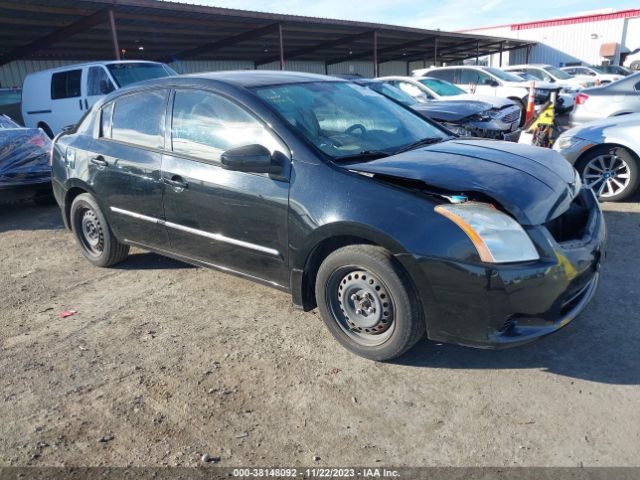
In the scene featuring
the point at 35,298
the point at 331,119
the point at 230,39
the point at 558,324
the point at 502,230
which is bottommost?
the point at 35,298

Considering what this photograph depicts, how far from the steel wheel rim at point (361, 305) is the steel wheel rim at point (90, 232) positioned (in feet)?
8.59

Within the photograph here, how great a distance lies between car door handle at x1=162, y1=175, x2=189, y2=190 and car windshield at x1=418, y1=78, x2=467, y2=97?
10.1m

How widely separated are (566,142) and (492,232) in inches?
160

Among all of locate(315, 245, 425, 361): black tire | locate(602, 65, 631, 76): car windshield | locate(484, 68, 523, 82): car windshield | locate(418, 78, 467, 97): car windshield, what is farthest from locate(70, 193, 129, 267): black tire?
locate(602, 65, 631, 76): car windshield

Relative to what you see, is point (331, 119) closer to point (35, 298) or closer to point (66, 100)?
point (35, 298)

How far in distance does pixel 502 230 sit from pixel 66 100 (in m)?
11.3

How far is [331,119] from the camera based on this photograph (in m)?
3.57

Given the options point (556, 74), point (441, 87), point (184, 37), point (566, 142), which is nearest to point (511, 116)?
point (441, 87)

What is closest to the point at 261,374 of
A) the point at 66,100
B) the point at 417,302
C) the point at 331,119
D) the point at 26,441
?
the point at 417,302

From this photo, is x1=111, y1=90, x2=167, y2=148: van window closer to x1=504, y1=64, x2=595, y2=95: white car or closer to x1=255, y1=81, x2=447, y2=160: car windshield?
x1=255, y1=81, x2=447, y2=160: car windshield

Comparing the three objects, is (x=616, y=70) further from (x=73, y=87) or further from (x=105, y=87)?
(x=73, y=87)

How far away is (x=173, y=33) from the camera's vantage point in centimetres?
1738

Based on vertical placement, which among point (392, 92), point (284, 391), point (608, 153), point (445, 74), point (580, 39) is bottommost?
point (284, 391)

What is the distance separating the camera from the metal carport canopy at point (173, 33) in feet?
42.7
